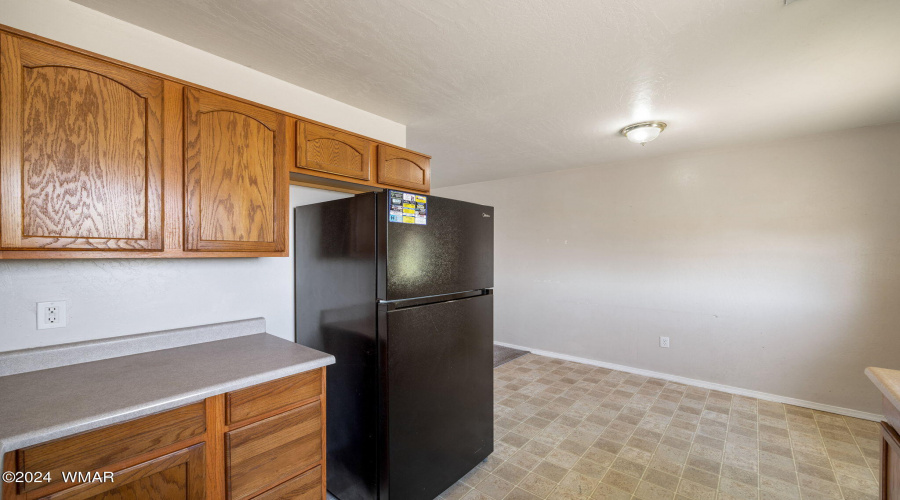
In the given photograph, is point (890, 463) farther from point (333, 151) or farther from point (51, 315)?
point (51, 315)

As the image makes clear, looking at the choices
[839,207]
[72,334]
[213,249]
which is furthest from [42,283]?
[839,207]

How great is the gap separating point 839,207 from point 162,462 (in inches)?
181

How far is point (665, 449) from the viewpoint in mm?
2350

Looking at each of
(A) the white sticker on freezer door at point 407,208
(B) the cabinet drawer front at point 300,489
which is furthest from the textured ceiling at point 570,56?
(B) the cabinet drawer front at point 300,489

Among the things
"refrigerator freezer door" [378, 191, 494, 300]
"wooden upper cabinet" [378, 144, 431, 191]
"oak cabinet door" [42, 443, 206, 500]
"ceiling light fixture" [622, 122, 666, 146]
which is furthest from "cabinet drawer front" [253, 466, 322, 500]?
"ceiling light fixture" [622, 122, 666, 146]

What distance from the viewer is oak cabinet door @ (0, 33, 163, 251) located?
1106mm

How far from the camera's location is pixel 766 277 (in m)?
3.12

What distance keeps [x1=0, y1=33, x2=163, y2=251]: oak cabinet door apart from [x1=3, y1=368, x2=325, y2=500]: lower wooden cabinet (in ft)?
2.27

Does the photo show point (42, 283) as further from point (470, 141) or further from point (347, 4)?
point (470, 141)

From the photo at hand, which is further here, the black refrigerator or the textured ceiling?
the black refrigerator

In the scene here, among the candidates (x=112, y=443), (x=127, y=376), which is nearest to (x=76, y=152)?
(x=127, y=376)

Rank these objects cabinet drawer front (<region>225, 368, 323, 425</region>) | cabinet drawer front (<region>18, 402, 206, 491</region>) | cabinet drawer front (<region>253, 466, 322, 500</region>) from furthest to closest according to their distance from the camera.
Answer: cabinet drawer front (<region>253, 466, 322, 500</region>)
cabinet drawer front (<region>225, 368, 323, 425</region>)
cabinet drawer front (<region>18, 402, 206, 491</region>)

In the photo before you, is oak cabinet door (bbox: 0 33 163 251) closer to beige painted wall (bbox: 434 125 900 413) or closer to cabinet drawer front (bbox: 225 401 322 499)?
cabinet drawer front (bbox: 225 401 322 499)

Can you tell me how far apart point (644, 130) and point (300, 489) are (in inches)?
121
